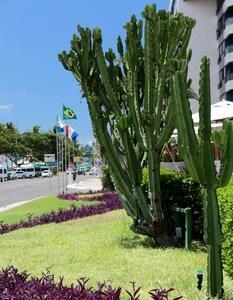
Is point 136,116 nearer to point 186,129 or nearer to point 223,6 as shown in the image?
point 186,129

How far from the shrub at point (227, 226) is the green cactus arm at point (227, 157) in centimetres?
79

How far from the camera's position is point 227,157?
5.39m

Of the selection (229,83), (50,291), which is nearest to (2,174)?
(229,83)

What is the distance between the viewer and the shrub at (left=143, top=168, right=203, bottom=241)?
9.56 m

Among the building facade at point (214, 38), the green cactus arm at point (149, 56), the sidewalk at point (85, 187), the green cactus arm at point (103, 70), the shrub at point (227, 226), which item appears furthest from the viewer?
the building facade at point (214, 38)

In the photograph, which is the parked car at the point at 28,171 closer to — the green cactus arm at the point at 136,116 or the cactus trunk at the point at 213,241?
the green cactus arm at the point at 136,116

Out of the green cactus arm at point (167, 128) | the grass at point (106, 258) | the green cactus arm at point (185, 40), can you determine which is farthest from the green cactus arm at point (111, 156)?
the green cactus arm at point (185, 40)

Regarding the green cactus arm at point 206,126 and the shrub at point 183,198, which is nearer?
the green cactus arm at point 206,126

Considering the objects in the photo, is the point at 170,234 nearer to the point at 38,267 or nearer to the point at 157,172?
the point at 157,172

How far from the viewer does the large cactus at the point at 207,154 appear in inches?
211

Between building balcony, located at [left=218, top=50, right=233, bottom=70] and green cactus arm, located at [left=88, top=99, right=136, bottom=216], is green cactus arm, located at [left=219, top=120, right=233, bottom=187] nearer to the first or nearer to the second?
green cactus arm, located at [left=88, top=99, right=136, bottom=216]

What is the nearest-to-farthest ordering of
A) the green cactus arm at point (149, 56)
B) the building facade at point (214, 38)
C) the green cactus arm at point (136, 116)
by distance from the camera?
the green cactus arm at point (149, 56) < the green cactus arm at point (136, 116) < the building facade at point (214, 38)

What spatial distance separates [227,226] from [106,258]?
8.04ft

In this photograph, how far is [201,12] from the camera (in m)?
61.8
